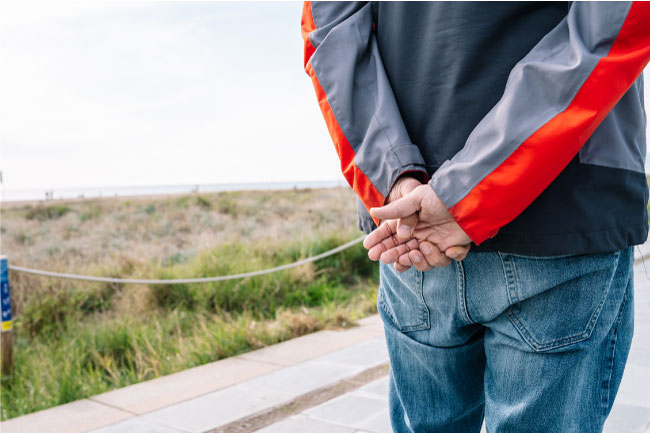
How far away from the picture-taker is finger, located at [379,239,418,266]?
1.02 m

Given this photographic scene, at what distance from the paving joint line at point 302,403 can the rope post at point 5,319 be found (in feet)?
6.04

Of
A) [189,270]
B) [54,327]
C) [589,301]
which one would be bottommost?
[54,327]

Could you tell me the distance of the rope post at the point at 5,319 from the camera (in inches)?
135

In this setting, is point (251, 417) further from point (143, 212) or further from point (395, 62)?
point (143, 212)

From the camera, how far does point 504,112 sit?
89 cm

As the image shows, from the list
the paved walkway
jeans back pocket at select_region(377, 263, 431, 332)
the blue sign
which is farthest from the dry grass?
jeans back pocket at select_region(377, 263, 431, 332)

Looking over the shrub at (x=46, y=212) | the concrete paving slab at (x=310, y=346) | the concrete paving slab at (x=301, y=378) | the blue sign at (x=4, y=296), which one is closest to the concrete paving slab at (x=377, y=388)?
the concrete paving slab at (x=301, y=378)

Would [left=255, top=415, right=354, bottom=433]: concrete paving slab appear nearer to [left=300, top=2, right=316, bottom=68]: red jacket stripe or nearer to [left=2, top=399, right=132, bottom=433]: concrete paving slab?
[left=2, top=399, right=132, bottom=433]: concrete paving slab

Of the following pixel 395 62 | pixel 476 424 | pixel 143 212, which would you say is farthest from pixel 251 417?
pixel 143 212

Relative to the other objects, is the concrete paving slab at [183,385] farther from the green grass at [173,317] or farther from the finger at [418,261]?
the finger at [418,261]

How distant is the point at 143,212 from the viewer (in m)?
17.9

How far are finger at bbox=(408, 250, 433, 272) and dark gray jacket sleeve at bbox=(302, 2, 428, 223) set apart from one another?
0.12 metres

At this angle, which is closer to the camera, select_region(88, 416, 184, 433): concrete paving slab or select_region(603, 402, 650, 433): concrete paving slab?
select_region(603, 402, 650, 433): concrete paving slab

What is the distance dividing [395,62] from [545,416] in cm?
71
